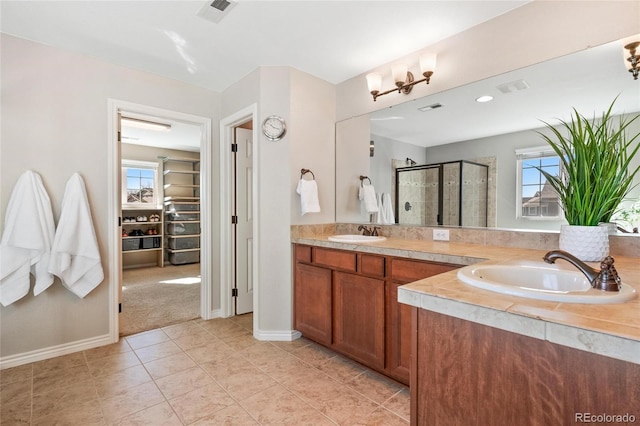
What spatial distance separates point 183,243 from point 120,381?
436 centimetres

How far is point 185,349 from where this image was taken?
2521mm

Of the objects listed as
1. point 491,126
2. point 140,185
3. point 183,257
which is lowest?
point 183,257

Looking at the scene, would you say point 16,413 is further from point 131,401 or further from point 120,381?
point 131,401

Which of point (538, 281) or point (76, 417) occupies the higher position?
point (538, 281)

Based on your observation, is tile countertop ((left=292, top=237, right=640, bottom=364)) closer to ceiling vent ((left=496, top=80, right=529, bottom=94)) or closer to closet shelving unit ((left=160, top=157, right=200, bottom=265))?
ceiling vent ((left=496, top=80, right=529, bottom=94))

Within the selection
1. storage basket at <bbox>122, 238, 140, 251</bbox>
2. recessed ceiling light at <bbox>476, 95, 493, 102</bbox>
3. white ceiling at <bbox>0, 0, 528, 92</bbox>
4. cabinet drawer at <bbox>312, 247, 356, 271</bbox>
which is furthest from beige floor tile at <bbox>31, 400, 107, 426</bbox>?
storage basket at <bbox>122, 238, 140, 251</bbox>

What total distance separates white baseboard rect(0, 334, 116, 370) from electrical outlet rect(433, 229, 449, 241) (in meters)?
2.82

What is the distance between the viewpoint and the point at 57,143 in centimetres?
242

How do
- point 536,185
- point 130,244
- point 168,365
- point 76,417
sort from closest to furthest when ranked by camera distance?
point 76,417
point 536,185
point 168,365
point 130,244

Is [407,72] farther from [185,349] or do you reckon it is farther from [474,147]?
[185,349]

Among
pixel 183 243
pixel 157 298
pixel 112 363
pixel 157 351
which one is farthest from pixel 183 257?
pixel 112 363

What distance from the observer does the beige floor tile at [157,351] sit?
2.38 metres

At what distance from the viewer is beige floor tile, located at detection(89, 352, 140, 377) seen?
7.12 ft

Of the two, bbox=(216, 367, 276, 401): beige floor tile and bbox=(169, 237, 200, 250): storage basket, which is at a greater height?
bbox=(169, 237, 200, 250): storage basket
